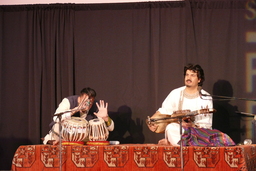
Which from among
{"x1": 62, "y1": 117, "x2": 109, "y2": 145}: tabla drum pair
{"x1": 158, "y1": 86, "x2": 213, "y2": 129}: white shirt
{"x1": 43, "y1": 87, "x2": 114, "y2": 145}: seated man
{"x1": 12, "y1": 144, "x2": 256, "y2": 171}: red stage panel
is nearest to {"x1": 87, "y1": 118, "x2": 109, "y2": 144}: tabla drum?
{"x1": 62, "y1": 117, "x2": 109, "y2": 145}: tabla drum pair

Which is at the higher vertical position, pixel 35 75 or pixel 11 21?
pixel 11 21

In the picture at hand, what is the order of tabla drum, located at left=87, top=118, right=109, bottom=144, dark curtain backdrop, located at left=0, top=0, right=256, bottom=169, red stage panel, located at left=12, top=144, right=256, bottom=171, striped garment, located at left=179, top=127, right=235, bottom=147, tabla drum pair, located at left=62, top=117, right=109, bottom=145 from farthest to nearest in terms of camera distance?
dark curtain backdrop, located at left=0, top=0, right=256, bottom=169
tabla drum, located at left=87, top=118, right=109, bottom=144
tabla drum pair, located at left=62, top=117, right=109, bottom=145
striped garment, located at left=179, top=127, right=235, bottom=147
red stage panel, located at left=12, top=144, right=256, bottom=171

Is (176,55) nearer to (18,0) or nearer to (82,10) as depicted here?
(82,10)

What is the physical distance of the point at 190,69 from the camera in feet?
19.9

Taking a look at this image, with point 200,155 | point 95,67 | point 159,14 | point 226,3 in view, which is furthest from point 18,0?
point 200,155

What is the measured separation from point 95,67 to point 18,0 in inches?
74.3

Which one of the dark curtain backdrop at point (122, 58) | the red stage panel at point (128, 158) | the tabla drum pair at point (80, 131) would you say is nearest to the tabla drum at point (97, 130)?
the tabla drum pair at point (80, 131)

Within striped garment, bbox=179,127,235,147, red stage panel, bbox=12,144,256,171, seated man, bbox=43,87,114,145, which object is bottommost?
red stage panel, bbox=12,144,256,171

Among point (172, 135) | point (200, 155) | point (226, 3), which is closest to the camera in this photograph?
point (200, 155)

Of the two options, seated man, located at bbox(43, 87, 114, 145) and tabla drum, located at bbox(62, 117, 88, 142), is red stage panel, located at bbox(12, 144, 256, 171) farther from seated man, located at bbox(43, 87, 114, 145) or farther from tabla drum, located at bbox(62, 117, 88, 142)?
seated man, located at bbox(43, 87, 114, 145)

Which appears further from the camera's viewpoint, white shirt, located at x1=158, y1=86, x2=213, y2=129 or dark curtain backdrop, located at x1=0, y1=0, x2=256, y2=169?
dark curtain backdrop, located at x1=0, y1=0, x2=256, y2=169

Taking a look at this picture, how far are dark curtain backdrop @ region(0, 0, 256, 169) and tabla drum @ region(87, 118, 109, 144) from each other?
132 centimetres

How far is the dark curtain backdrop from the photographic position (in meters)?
6.83

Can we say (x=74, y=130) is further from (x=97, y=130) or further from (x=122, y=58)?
(x=122, y=58)
